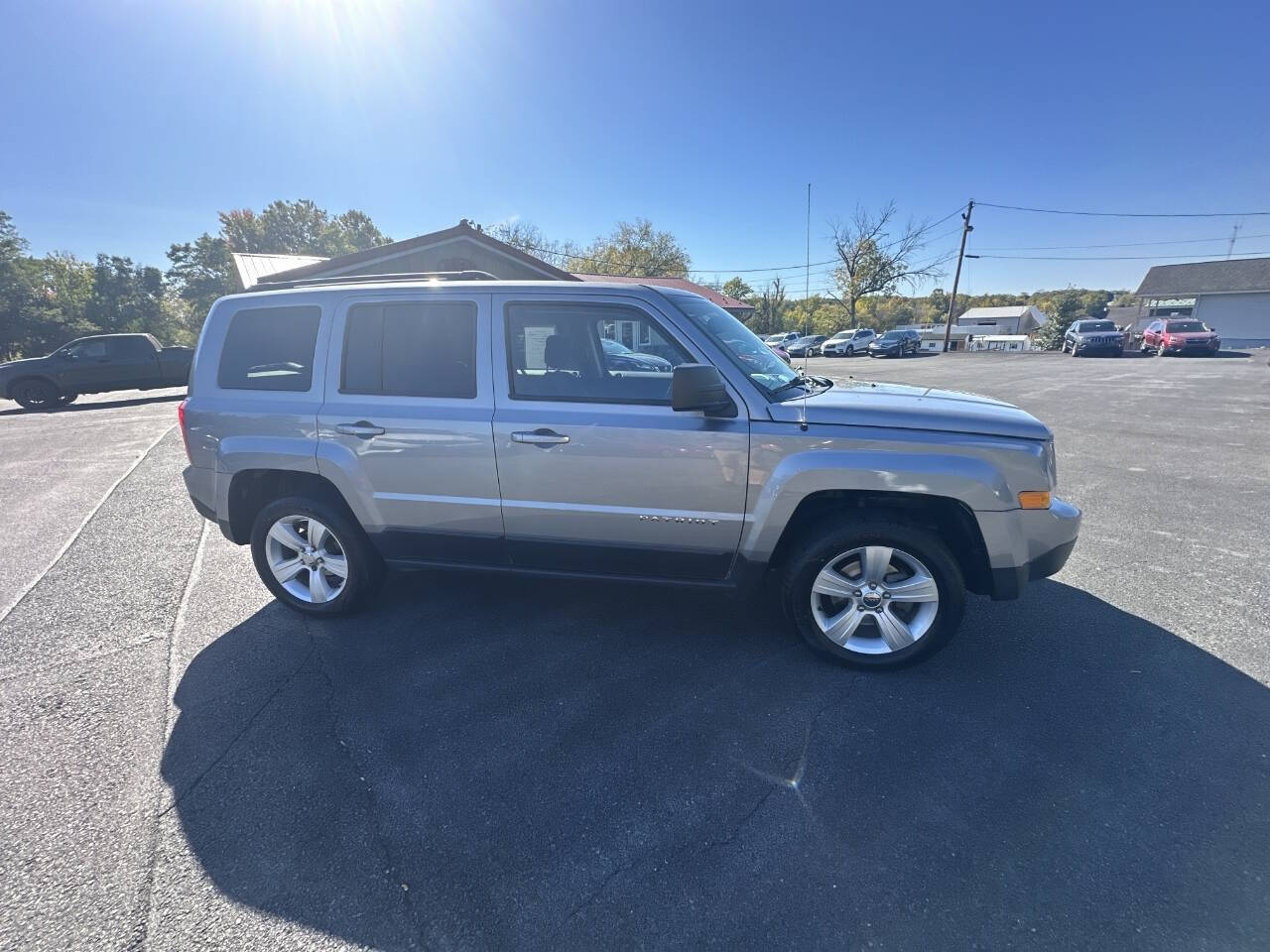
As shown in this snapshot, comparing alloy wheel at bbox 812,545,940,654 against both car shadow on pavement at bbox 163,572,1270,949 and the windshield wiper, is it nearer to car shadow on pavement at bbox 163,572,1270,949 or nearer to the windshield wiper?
car shadow on pavement at bbox 163,572,1270,949

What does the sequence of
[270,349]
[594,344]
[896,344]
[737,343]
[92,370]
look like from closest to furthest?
1. [594,344]
2. [737,343]
3. [270,349]
4. [92,370]
5. [896,344]

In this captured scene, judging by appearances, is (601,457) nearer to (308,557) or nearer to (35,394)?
(308,557)

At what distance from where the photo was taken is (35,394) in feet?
47.4

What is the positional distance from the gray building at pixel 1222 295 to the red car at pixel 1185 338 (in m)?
9.77

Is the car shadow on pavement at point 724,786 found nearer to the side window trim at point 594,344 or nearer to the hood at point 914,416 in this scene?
the hood at point 914,416

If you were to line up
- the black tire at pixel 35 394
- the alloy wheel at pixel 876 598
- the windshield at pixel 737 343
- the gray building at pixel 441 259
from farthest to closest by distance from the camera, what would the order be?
the gray building at pixel 441 259, the black tire at pixel 35 394, the windshield at pixel 737 343, the alloy wheel at pixel 876 598

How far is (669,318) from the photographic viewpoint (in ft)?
9.92

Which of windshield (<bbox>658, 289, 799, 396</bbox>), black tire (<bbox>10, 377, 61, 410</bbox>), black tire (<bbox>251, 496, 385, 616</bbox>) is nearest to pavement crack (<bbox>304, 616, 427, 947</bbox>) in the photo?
black tire (<bbox>251, 496, 385, 616</bbox>)

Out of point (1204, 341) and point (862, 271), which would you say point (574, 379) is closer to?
point (1204, 341)

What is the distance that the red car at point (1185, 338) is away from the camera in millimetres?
25422

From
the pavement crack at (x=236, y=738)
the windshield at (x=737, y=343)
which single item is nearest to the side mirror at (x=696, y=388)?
the windshield at (x=737, y=343)

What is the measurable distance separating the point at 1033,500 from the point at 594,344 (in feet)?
7.88

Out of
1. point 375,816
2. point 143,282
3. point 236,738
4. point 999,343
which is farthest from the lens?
point 143,282

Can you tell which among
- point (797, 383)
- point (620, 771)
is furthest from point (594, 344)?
point (620, 771)
